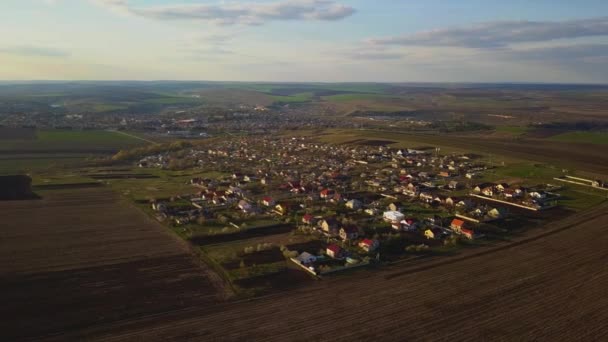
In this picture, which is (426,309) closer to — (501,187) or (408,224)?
(408,224)

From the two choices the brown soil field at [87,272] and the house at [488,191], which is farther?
the house at [488,191]

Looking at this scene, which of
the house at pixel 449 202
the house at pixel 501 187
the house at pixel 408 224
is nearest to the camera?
the house at pixel 408 224

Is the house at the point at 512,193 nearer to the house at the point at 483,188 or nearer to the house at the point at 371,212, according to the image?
the house at the point at 483,188

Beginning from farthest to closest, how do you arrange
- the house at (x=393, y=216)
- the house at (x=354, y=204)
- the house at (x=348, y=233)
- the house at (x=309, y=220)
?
the house at (x=354, y=204) → the house at (x=393, y=216) → the house at (x=309, y=220) → the house at (x=348, y=233)

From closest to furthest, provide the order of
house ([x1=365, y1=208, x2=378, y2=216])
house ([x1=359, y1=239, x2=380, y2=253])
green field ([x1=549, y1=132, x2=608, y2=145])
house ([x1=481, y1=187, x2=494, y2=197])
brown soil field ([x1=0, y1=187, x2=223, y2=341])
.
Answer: brown soil field ([x1=0, y1=187, x2=223, y2=341]) → house ([x1=359, y1=239, x2=380, y2=253]) → house ([x1=365, y1=208, x2=378, y2=216]) → house ([x1=481, y1=187, x2=494, y2=197]) → green field ([x1=549, y1=132, x2=608, y2=145])

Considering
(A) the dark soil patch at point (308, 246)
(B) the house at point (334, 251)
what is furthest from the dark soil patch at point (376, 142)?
(B) the house at point (334, 251)

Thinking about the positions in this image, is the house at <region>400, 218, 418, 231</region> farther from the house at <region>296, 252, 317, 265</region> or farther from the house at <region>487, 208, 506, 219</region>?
the house at <region>296, 252, 317, 265</region>

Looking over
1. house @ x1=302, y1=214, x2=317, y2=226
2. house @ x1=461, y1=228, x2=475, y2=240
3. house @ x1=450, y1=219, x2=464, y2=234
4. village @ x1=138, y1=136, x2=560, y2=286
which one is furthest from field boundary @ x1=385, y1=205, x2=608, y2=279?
house @ x1=302, y1=214, x2=317, y2=226
